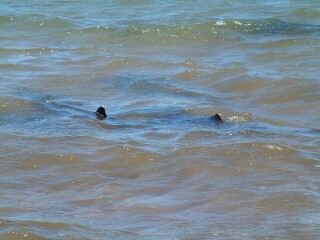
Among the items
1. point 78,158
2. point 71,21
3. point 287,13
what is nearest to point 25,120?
point 78,158

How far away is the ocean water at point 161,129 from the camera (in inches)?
225

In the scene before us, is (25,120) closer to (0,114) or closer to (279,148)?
(0,114)

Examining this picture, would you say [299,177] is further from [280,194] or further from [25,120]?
[25,120]

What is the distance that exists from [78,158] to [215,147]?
132 cm

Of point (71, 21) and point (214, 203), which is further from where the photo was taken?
point (71, 21)

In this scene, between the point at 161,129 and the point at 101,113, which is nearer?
the point at 161,129

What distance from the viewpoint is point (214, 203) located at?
6035 millimetres

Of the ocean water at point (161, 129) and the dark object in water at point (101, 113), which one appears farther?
the dark object in water at point (101, 113)

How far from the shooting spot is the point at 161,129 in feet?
26.4

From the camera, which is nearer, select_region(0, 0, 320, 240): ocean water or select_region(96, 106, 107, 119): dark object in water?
select_region(0, 0, 320, 240): ocean water

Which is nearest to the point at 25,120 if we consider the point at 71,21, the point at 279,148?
the point at 279,148

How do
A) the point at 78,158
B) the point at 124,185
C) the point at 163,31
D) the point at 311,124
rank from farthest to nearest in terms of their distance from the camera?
the point at 163,31 → the point at 311,124 → the point at 78,158 → the point at 124,185

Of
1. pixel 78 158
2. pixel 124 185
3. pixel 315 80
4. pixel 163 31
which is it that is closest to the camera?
pixel 124 185

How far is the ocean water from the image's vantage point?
5727mm
